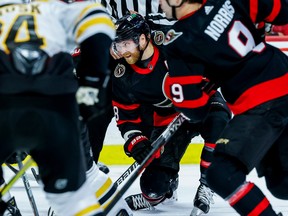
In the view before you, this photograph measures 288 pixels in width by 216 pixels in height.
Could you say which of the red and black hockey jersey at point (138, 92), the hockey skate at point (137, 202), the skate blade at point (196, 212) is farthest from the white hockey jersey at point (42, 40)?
the hockey skate at point (137, 202)

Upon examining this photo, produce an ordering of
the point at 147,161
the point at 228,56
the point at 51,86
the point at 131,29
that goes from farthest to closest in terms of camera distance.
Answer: the point at 131,29, the point at 147,161, the point at 228,56, the point at 51,86

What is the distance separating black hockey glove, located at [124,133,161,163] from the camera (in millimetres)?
3451

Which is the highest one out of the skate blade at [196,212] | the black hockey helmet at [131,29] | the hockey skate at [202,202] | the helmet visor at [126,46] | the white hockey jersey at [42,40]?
the white hockey jersey at [42,40]

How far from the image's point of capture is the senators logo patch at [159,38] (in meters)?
3.69

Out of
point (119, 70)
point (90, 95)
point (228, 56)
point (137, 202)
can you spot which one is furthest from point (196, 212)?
point (90, 95)

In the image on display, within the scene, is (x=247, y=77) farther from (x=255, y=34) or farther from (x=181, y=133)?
(x=181, y=133)

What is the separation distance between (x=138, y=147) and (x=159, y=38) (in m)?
0.58

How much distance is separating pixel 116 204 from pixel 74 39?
971mm

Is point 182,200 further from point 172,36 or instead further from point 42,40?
point 42,40

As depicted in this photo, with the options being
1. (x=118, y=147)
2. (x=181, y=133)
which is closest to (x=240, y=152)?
(x=181, y=133)

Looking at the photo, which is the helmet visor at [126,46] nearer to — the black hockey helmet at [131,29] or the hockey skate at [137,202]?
the black hockey helmet at [131,29]

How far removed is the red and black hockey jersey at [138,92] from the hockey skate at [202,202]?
403mm

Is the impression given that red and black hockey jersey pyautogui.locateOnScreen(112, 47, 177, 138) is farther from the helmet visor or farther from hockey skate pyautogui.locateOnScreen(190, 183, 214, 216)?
hockey skate pyautogui.locateOnScreen(190, 183, 214, 216)

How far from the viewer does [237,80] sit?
2.74 metres
